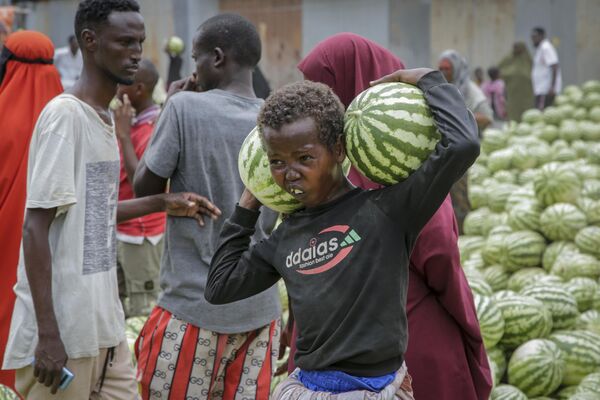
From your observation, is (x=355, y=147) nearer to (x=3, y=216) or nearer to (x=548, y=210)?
(x=3, y=216)

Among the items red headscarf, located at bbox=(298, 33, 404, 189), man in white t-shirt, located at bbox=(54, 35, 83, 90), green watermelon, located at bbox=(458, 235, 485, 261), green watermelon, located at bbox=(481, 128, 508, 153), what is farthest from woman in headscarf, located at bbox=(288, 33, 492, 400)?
man in white t-shirt, located at bbox=(54, 35, 83, 90)

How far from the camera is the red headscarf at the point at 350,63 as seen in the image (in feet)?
10.4

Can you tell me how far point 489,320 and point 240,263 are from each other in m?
2.34

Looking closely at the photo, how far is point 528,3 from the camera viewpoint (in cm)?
1745

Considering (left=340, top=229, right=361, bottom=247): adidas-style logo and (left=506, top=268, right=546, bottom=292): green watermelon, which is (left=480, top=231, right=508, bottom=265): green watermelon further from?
(left=340, top=229, right=361, bottom=247): adidas-style logo

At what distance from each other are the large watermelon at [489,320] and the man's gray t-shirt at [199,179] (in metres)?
1.58

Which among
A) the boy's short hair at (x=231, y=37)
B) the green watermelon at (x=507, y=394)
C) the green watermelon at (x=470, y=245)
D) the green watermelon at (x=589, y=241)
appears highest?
the boy's short hair at (x=231, y=37)

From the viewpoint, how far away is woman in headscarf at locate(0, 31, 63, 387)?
149 inches

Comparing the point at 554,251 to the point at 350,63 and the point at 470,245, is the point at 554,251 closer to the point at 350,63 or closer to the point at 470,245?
the point at 470,245

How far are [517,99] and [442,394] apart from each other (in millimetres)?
13326

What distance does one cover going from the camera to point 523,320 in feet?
15.3

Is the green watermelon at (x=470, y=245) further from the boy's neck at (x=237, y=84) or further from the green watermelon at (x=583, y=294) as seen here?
the boy's neck at (x=237, y=84)

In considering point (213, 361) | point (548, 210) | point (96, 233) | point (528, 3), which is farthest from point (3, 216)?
point (528, 3)

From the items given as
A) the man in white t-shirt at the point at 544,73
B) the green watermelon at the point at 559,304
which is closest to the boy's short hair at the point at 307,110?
the green watermelon at the point at 559,304
